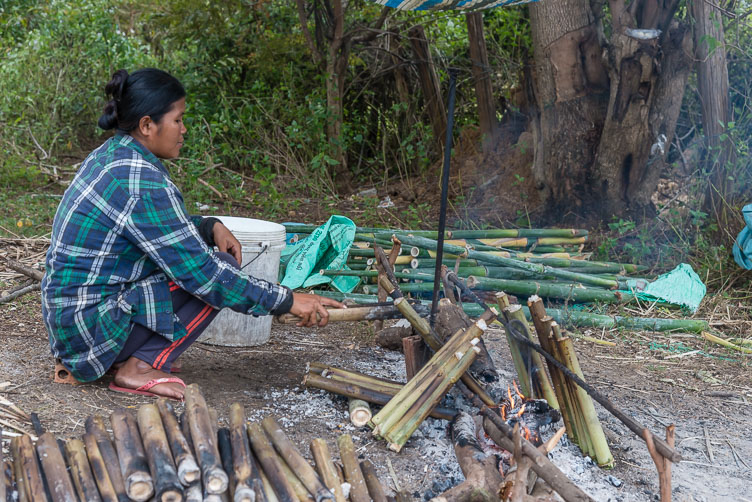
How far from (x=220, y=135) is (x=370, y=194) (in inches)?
81.1

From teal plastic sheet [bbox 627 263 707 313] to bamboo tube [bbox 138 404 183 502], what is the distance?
3.95 m

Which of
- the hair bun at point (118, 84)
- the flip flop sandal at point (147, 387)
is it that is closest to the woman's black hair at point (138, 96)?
the hair bun at point (118, 84)

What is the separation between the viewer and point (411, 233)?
5672 millimetres

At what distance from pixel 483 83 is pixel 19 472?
6.87 meters

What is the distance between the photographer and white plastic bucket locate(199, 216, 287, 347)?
12.5 feet

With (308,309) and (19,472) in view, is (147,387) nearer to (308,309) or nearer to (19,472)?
(308,309)

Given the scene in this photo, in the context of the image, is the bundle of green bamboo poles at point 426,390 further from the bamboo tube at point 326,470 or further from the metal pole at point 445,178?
the bamboo tube at point 326,470

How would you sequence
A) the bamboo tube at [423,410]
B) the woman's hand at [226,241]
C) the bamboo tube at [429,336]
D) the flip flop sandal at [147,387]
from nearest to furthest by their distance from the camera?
the bamboo tube at [423,410] < the bamboo tube at [429,336] < the flip flop sandal at [147,387] < the woman's hand at [226,241]

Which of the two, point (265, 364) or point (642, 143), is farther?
point (642, 143)

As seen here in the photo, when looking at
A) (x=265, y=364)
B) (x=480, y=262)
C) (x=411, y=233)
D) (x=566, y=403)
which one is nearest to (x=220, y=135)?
(x=411, y=233)

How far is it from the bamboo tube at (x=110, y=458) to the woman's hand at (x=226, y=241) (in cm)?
134

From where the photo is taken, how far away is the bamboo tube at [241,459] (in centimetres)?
199

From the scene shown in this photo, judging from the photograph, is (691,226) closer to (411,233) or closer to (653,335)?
(653,335)

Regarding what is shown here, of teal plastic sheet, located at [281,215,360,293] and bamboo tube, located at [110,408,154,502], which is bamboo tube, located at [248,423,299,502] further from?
teal plastic sheet, located at [281,215,360,293]
